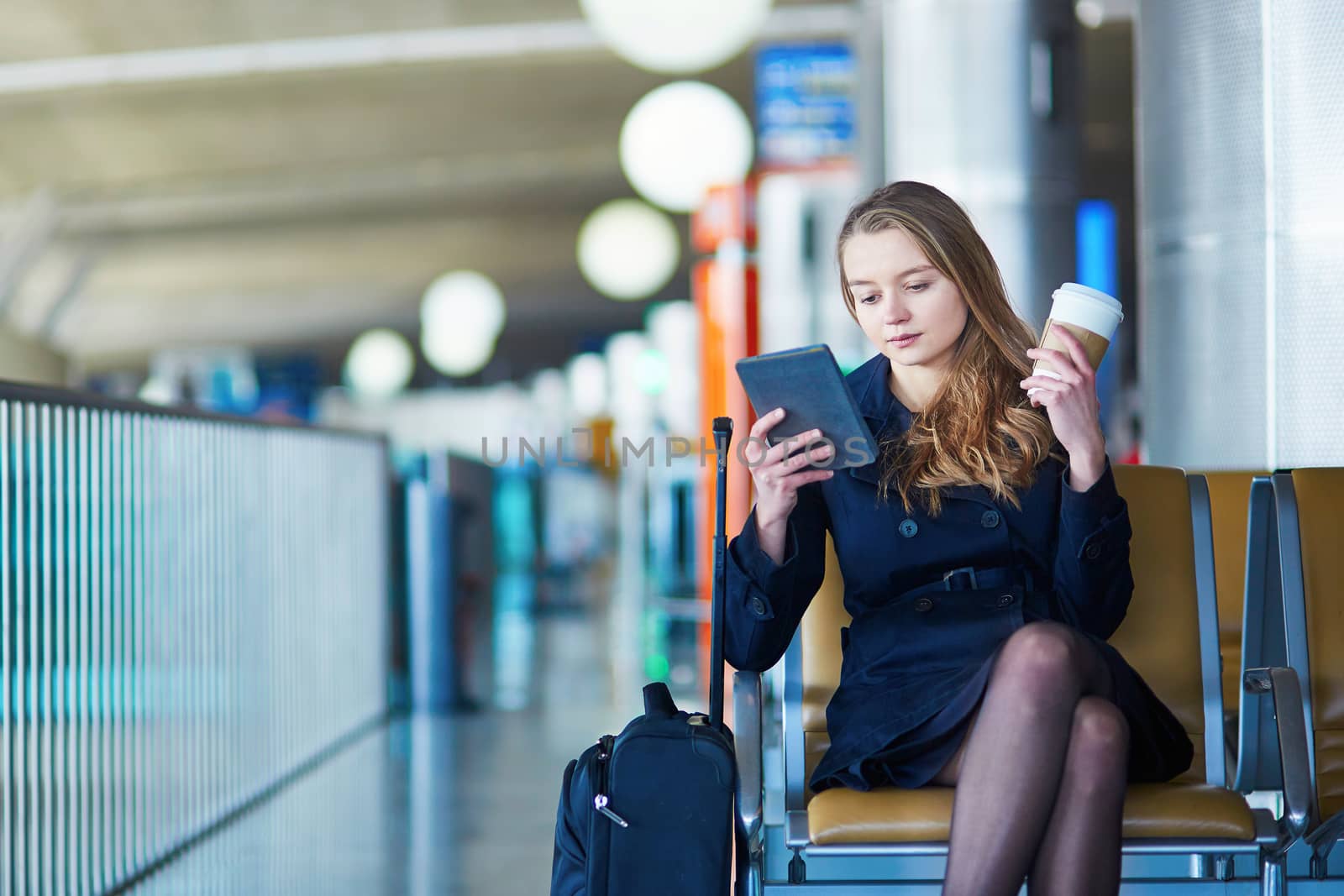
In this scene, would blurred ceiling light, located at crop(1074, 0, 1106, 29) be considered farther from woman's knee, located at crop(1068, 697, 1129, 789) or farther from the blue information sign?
woman's knee, located at crop(1068, 697, 1129, 789)

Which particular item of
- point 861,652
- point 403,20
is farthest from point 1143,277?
point 403,20

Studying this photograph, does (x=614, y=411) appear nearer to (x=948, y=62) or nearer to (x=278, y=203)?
(x=278, y=203)

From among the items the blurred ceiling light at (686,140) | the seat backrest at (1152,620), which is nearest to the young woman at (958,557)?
the seat backrest at (1152,620)

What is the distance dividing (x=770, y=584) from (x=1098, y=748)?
0.51 metres

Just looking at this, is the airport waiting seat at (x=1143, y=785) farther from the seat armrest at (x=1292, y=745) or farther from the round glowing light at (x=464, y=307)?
the round glowing light at (x=464, y=307)

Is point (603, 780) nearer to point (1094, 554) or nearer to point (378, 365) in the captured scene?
point (1094, 554)

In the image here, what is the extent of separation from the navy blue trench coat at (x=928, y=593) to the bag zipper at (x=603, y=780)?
9.0 inches

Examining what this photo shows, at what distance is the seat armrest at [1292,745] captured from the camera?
74.9 inches

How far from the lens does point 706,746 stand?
191 cm

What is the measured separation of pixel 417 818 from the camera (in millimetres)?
3957

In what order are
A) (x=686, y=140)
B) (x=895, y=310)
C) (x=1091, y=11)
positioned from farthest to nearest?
(x=1091, y=11) < (x=686, y=140) < (x=895, y=310)

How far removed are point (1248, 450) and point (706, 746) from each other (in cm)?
173

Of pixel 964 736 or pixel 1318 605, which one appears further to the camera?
pixel 1318 605

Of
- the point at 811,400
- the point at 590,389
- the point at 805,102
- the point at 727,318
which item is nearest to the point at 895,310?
the point at 811,400
